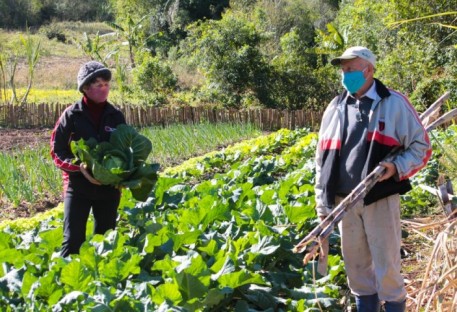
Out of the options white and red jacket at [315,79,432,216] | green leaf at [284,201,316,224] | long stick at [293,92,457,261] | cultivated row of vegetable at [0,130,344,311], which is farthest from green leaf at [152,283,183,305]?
green leaf at [284,201,316,224]

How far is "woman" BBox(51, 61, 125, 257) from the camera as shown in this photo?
461 cm

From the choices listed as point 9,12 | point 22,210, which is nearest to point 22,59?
point 9,12

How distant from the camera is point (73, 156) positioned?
4.71m

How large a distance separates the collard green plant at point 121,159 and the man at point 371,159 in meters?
1.41

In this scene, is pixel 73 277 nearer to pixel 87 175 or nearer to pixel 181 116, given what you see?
pixel 87 175

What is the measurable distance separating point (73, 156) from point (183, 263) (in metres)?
1.34

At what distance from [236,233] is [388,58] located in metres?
13.8

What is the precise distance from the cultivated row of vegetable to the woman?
220mm

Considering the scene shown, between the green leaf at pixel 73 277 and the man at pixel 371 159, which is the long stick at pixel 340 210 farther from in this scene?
the green leaf at pixel 73 277

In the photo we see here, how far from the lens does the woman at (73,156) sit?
461cm

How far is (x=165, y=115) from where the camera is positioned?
60.0 feet

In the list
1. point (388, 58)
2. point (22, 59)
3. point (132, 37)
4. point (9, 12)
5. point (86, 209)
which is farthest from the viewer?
point (9, 12)

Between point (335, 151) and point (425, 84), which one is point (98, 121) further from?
point (425, 84)

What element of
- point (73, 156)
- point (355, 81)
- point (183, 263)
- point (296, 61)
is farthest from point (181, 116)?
point (355, 81)
